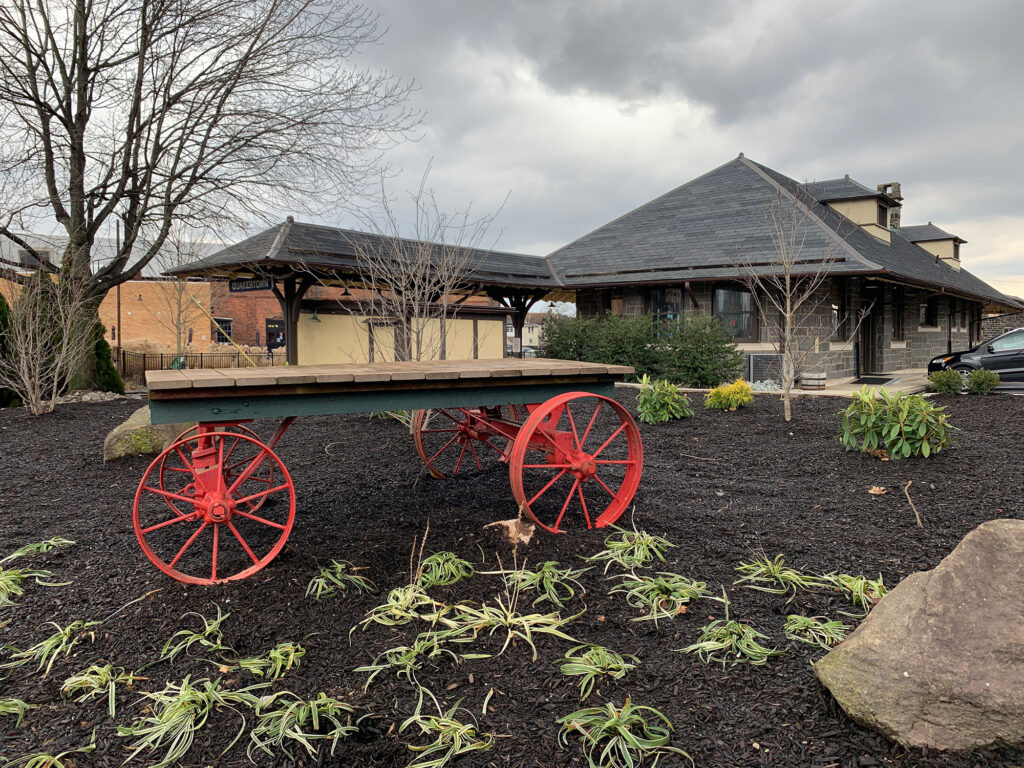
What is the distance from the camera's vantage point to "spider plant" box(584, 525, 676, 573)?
361cm

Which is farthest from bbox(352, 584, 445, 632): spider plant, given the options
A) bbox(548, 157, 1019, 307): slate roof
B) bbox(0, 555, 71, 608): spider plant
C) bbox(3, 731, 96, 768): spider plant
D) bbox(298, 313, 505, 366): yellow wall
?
bbox(548, 157, 1019, 307): slate roof

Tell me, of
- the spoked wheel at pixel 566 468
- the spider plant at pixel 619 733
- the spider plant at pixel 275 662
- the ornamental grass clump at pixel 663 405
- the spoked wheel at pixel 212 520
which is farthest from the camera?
the ornamental grass clump at pixel 663 405

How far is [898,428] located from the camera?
594 centimetres

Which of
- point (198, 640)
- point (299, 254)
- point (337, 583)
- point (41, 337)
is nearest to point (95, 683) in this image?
point (198, 640)

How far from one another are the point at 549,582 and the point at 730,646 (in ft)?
3.07

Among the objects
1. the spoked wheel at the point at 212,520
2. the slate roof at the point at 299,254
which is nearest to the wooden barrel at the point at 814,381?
the slate roof at the point at 299,254

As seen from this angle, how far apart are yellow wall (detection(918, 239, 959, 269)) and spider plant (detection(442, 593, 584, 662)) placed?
92.3 feet

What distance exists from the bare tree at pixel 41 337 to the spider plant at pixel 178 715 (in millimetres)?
9194

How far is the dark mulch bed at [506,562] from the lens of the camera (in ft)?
7.65

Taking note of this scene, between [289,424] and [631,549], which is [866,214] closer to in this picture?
[631,549]

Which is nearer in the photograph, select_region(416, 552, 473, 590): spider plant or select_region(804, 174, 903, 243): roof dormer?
select_region(416, 552, 473, 590): spider plant

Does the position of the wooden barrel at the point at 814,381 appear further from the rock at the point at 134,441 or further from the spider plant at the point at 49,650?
the spider plant at the point at 49,650

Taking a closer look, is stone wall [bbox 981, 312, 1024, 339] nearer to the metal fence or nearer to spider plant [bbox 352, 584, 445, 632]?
the metal fence

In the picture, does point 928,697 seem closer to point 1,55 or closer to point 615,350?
point 615,350
